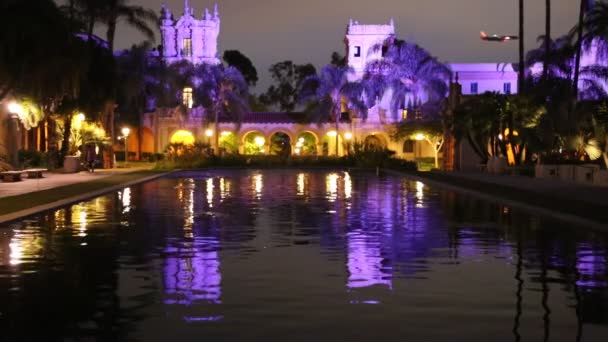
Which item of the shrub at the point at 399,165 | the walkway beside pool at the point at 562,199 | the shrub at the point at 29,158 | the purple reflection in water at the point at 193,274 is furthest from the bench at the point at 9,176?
the shrub at the point at 399,165

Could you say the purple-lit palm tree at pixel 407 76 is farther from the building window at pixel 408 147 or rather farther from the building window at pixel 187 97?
the building window at pixel 187 97

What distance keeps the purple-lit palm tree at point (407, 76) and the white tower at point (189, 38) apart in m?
23.0

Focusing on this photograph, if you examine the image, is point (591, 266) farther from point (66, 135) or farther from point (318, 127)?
point (318, 127)

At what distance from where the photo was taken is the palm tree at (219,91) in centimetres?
9031

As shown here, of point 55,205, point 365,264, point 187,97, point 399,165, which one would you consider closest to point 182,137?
point 187,97

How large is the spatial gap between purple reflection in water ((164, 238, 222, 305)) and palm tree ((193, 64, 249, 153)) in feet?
248

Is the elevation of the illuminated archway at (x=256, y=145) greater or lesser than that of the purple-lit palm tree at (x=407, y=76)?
lesser

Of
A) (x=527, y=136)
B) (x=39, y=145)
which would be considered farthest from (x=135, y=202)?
(x=39, y=145)

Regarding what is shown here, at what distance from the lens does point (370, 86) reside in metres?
89.7

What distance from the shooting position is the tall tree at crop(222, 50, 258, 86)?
135m

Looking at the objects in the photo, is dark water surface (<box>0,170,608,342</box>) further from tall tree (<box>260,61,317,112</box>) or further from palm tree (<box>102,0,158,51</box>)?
tall tree (<box>260,61,317,112</box>)

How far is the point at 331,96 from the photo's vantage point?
92.2 meters

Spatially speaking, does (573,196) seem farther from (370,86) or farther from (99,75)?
(370,86)

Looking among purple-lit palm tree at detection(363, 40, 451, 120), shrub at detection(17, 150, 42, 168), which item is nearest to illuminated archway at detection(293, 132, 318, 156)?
purple-lit palm tree at detection(363, 40, 451, 120)
